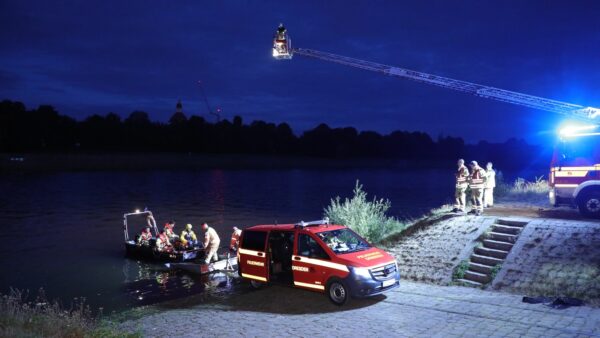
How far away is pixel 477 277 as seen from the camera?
1275cm

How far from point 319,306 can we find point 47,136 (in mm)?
129210

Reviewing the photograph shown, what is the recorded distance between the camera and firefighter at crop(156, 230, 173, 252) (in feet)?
70.4

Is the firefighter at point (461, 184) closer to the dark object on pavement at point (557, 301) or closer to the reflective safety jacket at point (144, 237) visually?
the dark object on pavement at point (557, 301)

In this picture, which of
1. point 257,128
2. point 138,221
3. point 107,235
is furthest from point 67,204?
point 257,128

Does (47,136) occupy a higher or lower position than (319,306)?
higher

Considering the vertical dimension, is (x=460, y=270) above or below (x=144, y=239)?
above

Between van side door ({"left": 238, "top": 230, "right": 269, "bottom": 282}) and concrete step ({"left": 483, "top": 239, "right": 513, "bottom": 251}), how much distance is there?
633 cm

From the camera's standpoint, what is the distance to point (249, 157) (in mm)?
138500

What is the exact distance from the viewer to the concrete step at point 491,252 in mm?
13388

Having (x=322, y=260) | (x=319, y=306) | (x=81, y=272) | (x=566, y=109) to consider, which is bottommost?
(x=81, y=272)

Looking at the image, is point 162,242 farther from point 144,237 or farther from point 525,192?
point 525,192

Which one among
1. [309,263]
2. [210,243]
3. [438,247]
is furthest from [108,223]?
[438,247]

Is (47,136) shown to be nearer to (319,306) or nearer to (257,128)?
(257,128)

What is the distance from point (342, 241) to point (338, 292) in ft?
5.02
